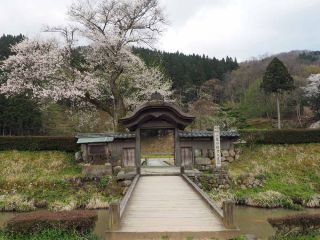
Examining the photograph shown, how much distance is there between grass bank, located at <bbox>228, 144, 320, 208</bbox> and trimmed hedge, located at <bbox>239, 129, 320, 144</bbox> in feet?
1.22

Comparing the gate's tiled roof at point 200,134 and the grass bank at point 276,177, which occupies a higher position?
the gate's tiled roof at point 200,134

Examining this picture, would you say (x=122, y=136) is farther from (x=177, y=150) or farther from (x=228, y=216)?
(x=228, y=216)

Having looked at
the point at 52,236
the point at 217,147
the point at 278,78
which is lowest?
the point at 52,236

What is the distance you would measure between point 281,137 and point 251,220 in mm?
11608

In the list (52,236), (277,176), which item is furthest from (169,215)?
(277,176)

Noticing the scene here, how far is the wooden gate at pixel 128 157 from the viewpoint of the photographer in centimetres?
2152

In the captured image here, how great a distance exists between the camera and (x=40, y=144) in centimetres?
2400

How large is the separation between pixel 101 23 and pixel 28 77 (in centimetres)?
578

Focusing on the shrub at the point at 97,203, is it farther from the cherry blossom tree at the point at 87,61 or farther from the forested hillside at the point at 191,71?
the forested hillside at the point at 191,71

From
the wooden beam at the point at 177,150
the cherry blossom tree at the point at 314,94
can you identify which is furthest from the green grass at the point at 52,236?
the cherry blossom tree at the point at 314,94

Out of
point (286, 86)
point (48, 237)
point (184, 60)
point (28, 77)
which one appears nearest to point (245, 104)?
point (286, 86)

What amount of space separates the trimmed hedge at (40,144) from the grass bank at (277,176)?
9.75m

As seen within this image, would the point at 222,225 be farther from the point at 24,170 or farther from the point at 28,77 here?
the point at 28,77

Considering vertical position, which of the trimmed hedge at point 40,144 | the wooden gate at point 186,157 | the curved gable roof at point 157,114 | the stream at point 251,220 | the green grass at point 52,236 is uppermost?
the curved gable roof at point 157,114
